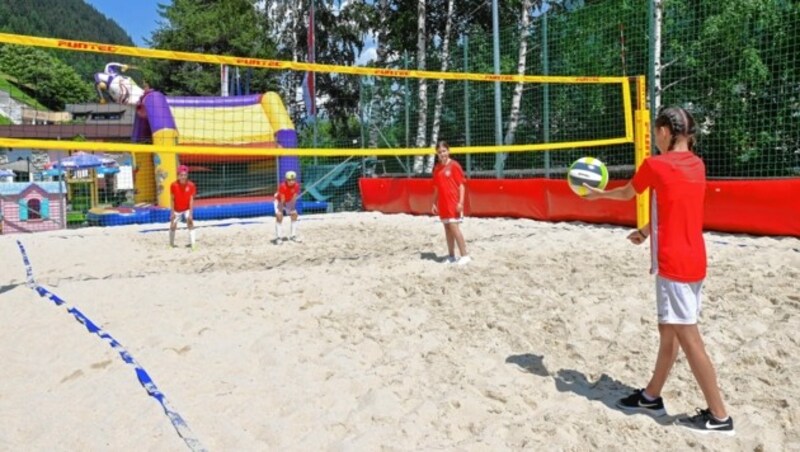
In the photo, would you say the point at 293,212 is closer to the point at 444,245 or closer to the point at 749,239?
the point at 444,245

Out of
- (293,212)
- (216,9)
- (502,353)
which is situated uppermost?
(216,9)

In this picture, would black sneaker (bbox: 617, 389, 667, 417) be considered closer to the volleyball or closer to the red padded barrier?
the volleyball

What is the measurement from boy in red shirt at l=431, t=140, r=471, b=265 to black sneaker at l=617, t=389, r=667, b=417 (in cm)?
324

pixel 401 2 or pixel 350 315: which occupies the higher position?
pixel 401 2

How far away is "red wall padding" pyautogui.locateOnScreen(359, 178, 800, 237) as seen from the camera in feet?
20.6

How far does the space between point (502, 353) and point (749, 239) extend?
13.5 ft

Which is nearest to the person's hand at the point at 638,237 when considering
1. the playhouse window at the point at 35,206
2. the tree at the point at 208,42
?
the playhouse window at the point at 35,206

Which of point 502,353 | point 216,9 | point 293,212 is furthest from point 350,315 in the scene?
point 216,9

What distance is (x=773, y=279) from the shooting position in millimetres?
4359

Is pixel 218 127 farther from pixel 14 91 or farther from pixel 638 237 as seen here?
pixel 14 91

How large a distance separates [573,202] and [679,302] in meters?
6.33

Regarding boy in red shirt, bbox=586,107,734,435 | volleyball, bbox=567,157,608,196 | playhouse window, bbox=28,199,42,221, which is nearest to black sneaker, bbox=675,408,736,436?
→ boy in red shirt, bbox=586,107,734,435

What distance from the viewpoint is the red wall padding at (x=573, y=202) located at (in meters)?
6.27

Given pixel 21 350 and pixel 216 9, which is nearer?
pixel 21 350
